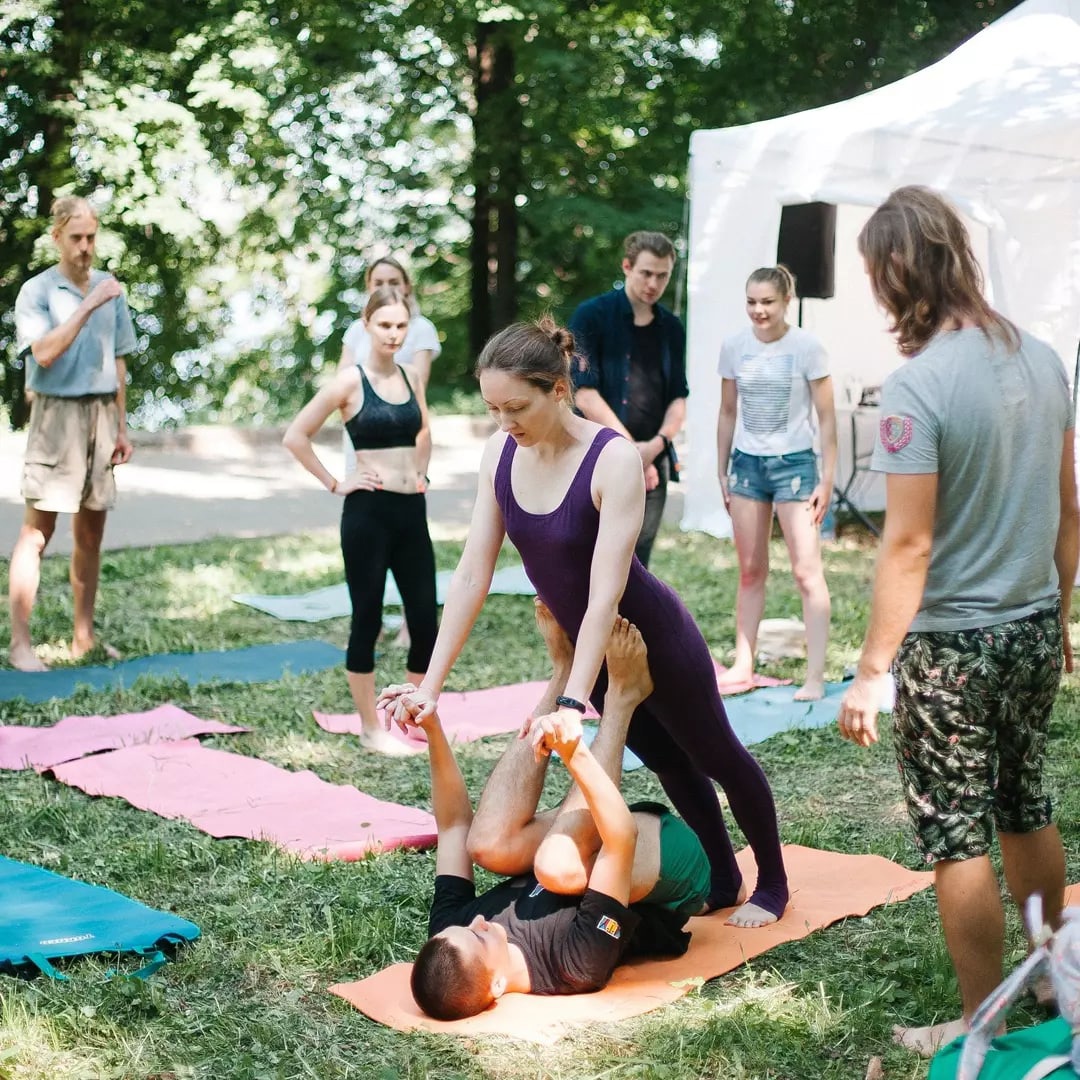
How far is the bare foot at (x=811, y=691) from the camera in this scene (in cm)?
546

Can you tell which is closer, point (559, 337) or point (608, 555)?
point (608, 555)

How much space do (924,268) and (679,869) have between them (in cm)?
153

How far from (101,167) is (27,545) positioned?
8.45 metres

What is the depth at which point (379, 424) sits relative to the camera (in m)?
4.87

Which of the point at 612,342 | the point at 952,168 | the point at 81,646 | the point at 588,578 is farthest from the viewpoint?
the point at 952,168

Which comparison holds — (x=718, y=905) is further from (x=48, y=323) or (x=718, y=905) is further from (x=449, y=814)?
(x=48, y=323)

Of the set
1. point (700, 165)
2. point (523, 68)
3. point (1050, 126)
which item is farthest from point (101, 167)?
point (1050, 126)

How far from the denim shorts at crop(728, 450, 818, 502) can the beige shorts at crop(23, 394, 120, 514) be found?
288cm

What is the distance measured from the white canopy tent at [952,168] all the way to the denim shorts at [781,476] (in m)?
3.19

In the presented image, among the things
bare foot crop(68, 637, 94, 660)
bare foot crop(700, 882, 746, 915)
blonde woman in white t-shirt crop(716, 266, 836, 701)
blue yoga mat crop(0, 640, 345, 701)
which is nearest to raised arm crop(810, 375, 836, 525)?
blonde woman in white t-shirt crop(716, 266, 836, 701)

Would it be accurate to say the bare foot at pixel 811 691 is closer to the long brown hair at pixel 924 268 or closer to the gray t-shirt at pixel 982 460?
the gray t-shirt at pixel 982 460

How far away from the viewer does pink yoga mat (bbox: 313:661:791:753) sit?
16.9 ft

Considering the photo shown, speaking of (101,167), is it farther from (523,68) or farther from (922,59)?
(922,59)

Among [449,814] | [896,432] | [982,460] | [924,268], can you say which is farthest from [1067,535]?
[449,814]
